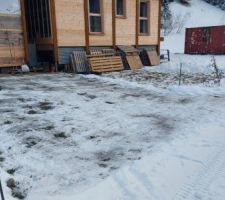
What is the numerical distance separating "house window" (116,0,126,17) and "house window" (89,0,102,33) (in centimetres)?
125

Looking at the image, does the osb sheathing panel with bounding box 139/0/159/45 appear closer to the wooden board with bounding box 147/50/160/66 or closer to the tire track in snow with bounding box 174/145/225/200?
the wooden board with bounding box 147/50/160/66

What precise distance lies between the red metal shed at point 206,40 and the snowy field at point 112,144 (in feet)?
43.9

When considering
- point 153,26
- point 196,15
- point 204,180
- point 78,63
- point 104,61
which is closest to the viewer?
point 204,180

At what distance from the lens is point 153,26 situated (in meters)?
15.2

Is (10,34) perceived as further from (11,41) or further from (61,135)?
(61,135)

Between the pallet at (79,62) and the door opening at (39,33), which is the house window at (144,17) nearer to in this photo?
the pallet at (79,62)

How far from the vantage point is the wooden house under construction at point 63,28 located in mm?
10508

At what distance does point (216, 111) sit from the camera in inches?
237

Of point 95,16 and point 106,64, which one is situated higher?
point 95,16

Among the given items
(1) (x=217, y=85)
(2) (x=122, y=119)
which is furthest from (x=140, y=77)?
(2) (x=122, y=119)

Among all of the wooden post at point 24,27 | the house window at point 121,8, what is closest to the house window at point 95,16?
the house window at point 121,8

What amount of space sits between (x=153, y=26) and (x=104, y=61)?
4.47 m

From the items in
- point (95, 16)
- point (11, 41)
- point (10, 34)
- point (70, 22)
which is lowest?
point (11, 41)

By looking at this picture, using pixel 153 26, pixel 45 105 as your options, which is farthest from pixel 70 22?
pixel 45 105
